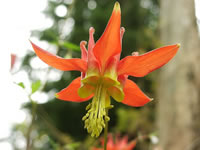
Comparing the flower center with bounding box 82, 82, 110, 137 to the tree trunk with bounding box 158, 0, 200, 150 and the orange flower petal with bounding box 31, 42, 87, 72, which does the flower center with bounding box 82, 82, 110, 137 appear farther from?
the tree trunk with bounding box 158, 0, 200, 150

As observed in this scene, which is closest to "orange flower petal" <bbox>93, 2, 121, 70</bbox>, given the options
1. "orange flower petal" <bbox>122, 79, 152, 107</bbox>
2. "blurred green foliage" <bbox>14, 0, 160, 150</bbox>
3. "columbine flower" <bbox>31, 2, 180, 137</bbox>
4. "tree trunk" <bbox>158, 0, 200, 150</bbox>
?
"columbine flower" <bbox>31, 2, 180, 137</bbox>

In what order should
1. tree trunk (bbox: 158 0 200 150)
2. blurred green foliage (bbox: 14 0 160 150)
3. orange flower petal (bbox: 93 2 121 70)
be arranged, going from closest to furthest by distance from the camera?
orange flower petal (bbox: 93 2 121 70) → tree trunk (bbox: 158 0 200 150) → blurred green foliage (bbox: 14 0 160 150)

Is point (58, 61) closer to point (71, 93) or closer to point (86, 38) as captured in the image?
point (71, 93)

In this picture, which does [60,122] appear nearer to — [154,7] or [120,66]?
[154,7]

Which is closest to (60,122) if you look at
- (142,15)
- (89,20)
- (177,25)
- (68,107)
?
(68,107)

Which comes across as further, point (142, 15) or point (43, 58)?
point (142, 15)

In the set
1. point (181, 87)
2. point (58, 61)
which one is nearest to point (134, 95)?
point (58, 61)

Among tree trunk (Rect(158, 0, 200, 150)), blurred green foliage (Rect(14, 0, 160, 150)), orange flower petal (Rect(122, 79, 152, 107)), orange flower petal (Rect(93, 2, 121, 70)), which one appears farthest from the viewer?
blurred green foliage (Rect(14, 0, 160, 150))
